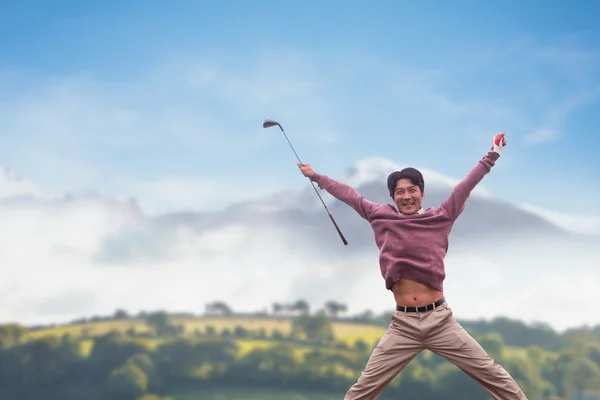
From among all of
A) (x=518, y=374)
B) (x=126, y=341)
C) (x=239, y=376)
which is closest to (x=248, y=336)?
(x=239, y=376)

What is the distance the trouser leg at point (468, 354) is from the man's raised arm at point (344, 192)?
778mm

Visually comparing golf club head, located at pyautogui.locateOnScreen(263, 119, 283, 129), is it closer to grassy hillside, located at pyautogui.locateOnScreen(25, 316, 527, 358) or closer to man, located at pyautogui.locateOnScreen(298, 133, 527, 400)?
man, located at pyautogui.locateOnScreen(298, 133, 527, 400)

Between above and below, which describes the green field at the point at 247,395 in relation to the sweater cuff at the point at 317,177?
above

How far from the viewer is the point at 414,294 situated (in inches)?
169

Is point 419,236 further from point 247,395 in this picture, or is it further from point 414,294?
point 247,395

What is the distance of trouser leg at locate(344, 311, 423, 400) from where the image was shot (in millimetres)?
4184

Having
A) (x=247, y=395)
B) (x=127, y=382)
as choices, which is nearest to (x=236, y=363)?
(x=247, y=395)

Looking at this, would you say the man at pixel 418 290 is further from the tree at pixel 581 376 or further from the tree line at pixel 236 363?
the tree at pixel 581 376

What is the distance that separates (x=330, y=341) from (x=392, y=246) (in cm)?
2118

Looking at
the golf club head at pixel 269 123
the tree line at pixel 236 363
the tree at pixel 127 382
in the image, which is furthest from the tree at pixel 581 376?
the golf club head at pixel 269 123

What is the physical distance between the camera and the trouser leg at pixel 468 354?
405 centimetres

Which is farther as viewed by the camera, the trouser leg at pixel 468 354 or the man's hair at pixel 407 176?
the man's hair at pixel 407 176

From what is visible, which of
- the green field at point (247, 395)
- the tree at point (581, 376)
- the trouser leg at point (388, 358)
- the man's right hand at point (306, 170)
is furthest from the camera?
the tree at point (581, 376)

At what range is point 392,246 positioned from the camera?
4.34 meters
